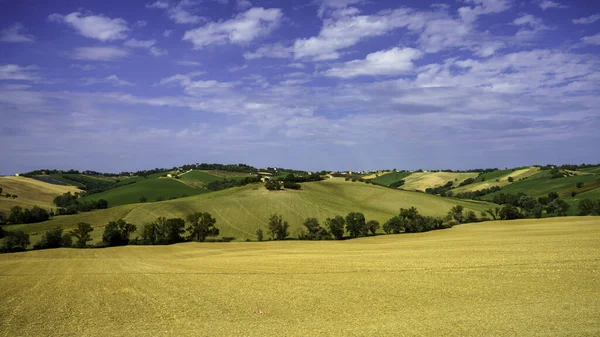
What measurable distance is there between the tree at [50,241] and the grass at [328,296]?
23.0 metres

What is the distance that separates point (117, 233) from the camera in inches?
2640

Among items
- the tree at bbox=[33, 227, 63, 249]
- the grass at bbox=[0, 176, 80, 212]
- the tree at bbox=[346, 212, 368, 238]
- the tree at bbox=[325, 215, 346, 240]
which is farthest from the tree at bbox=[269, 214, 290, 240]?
the grass at bbox=[0, 176, 80, 212]

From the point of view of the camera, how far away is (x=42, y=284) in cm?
3127

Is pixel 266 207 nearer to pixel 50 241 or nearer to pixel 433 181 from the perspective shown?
pixel 50 241

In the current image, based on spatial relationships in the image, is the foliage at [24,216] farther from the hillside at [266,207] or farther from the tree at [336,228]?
the tree at [336,228]

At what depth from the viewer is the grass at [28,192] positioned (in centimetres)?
10192

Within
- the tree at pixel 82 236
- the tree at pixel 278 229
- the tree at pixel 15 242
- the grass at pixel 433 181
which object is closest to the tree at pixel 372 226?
the tree at pixel 278 229

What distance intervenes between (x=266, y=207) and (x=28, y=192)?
80.4m

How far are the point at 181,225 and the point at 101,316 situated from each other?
166 feet

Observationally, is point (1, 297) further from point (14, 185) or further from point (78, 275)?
point (14, 185)

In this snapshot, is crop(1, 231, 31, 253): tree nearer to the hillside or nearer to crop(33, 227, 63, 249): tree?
crop(33, 227, 63, 249): tree

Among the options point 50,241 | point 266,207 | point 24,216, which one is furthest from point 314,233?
point 24,216

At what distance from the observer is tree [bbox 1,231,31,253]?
59.4 meters

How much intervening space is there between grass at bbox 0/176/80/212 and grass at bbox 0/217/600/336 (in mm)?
72586
